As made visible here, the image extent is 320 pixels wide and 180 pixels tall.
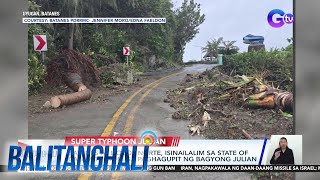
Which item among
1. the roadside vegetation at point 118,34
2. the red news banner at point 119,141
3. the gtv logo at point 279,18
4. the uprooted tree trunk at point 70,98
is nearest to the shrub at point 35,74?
the roadside vegetation at point 118,34

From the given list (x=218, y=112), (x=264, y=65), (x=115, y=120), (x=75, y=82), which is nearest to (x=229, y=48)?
(x=264, y=65)

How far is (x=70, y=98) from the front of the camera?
Answer: 279 cm

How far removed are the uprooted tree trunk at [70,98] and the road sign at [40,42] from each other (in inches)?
16.7

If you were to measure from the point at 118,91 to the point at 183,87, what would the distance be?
608mm

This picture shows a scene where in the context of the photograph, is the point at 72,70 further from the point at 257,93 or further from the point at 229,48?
the point at 257,93

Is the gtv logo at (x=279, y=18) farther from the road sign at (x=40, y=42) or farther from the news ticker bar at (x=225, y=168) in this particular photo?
the road sign at (x=40, y=42)

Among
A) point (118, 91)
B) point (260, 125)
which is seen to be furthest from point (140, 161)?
point (260, 125)

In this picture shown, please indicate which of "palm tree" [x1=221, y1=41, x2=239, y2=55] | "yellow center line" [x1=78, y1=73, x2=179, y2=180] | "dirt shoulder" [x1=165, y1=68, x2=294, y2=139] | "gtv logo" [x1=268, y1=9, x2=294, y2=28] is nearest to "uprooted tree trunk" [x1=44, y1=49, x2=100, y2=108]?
"yellow center line" [x1=78, y1=73, x2=179, y2=180]

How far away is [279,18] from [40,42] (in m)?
1.93

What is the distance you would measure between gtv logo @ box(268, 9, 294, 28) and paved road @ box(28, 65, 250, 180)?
0.63 meters

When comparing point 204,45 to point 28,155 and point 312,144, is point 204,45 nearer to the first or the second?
point 312,144

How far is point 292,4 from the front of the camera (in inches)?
98.7

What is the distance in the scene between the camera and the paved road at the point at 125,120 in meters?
2.57

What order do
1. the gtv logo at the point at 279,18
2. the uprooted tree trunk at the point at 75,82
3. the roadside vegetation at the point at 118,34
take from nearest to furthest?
the gtv logo at the point at 279,18, the roadside vegetation at the point at 118,34, the uprooted tree trunk at the point at 75,82
